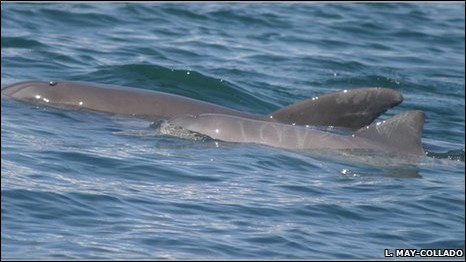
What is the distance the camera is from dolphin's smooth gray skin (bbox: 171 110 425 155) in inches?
464

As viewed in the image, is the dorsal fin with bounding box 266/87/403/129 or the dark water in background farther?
the dorsal fin with bounding box 266/87/403/129

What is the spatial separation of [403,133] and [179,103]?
2825 mm

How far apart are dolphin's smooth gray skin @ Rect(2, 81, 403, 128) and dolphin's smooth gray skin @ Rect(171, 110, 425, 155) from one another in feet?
1.62

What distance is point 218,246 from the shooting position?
27.4 ft

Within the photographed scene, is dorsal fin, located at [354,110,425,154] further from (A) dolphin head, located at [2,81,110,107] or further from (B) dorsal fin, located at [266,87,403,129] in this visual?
(A) dolphin head, located at [2,81,110,107]

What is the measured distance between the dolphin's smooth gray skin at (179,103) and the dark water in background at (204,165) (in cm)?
35

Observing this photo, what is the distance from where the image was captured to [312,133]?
1211cm

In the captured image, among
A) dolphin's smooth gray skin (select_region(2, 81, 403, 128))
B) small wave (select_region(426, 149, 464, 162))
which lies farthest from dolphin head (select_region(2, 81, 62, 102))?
small wave (select_region(426, 149, 464, 162))

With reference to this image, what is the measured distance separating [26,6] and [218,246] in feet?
44.4

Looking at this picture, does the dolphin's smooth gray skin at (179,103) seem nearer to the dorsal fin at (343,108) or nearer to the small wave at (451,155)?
the dorsal fin at (343,108)

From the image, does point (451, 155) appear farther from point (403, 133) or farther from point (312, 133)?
point (312, 133)

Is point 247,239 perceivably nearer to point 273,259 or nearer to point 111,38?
point 273,259

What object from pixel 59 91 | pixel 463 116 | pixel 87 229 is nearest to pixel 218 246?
pixel 87 229

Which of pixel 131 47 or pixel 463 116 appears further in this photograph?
pixel 131 47
